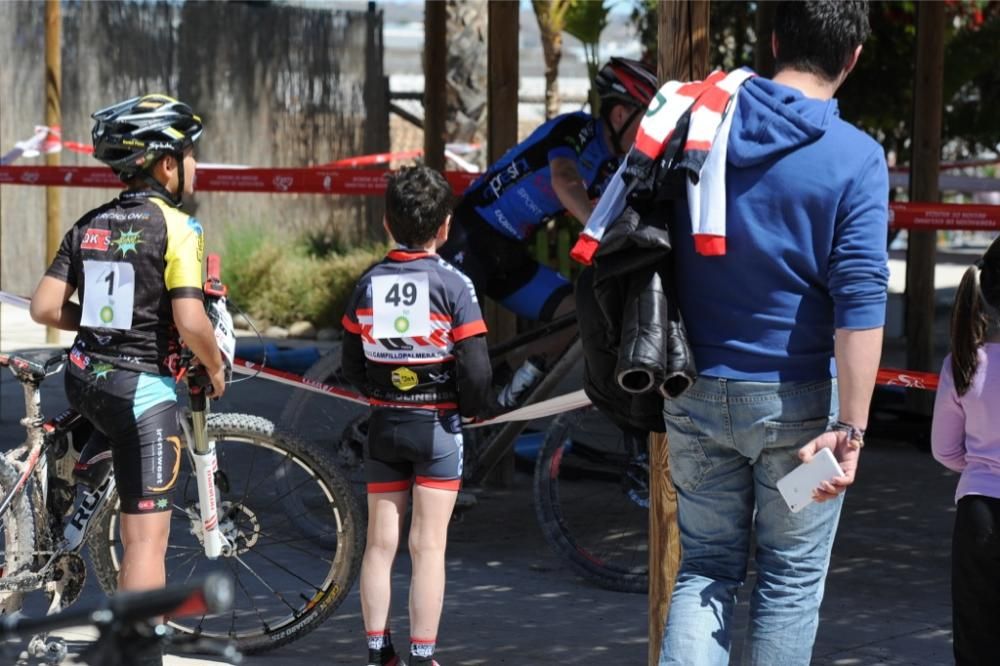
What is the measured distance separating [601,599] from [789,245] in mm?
2731

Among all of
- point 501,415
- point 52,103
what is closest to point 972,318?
point 501,415

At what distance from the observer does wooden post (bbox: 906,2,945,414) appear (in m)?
8.97

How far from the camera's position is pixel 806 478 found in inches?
140

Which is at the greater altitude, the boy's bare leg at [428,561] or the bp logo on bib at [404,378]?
the bp logo on bib at [404,378]

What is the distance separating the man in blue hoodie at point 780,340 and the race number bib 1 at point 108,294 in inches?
65.4

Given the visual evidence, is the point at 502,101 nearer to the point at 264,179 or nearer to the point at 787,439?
the point at 264,179

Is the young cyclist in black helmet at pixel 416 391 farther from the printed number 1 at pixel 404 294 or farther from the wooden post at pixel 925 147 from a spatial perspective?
the wooden post at pixel 925 147

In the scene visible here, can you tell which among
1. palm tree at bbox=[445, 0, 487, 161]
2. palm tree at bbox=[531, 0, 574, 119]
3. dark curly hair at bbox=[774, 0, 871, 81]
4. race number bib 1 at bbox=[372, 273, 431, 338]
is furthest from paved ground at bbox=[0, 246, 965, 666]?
palm tree at bbox=[445, 0, 487, 161]

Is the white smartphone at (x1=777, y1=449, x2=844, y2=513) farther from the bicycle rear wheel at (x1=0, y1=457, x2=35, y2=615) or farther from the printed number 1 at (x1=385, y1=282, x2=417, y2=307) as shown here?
the bicycle rear wheel at (x1=0, y1=457, x2=35, y2=615)

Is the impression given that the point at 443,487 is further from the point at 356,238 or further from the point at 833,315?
the point at 356,238

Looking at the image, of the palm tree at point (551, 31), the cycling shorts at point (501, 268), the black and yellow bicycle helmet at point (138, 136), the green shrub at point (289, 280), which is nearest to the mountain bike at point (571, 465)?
the cycling shorts at point (501, 268)

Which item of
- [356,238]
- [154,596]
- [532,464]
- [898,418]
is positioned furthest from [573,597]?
[356,238]

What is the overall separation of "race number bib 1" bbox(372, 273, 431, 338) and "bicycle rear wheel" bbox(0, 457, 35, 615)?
125 centimetres

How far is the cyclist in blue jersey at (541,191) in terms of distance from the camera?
6.00 meters
